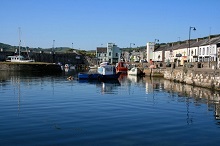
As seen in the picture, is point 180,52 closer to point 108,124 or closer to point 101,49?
point 101,49

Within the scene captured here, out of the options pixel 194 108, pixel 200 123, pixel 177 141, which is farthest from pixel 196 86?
pixel 177 141

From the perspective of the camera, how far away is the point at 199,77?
2016 inches

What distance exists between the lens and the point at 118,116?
2330 cm

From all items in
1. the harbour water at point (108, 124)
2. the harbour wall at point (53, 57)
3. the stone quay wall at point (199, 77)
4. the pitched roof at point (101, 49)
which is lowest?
the harbour water at point (108, 124)

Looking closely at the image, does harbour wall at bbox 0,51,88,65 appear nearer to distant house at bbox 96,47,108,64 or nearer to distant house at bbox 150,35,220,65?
distant house at bbox 96,47,108,64

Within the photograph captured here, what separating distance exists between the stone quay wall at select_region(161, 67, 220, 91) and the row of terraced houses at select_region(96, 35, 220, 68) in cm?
516

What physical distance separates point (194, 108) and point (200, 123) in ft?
22.9

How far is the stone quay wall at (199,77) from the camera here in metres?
44.5

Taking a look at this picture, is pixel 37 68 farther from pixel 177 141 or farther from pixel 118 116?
pixel 177 141

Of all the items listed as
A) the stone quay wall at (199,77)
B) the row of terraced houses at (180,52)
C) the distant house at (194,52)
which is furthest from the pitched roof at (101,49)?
the stone quay wall at (199,77)

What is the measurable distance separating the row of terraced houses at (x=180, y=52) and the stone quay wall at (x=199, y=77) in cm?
516

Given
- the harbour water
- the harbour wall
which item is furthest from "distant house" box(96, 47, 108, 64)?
the harbour water

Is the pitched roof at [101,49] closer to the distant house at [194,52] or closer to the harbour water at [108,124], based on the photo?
the distant house at [194,52]

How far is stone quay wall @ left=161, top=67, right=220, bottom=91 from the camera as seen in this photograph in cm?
4447
